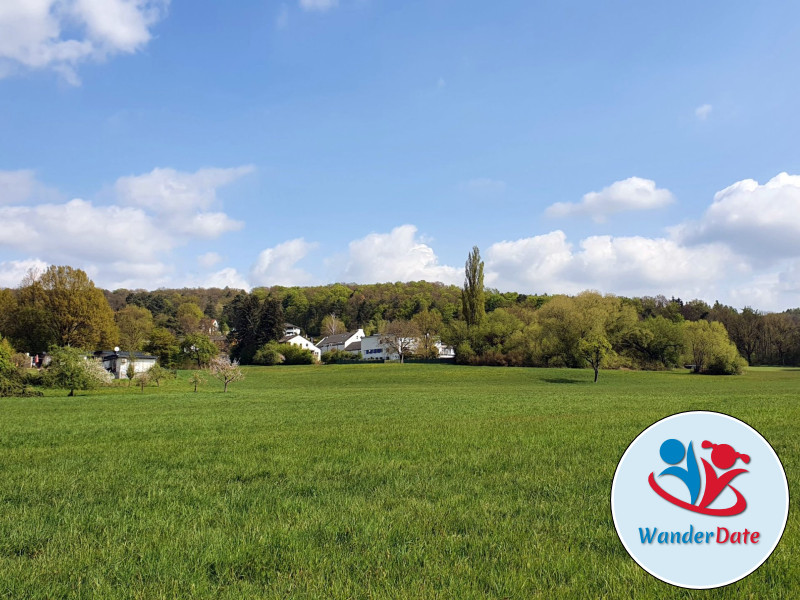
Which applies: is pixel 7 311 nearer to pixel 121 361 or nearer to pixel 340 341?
pixel 121 361

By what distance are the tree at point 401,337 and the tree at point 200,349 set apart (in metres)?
33.6

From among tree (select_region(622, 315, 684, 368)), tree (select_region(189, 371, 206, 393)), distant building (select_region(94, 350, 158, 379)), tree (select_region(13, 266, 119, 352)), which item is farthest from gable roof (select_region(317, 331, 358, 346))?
tree (select_region(622, 315, 684, 368))

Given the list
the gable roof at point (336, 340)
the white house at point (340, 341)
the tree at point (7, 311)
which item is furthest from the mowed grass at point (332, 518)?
the gable roof at point (336, 340)

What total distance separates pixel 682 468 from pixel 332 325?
158 metres

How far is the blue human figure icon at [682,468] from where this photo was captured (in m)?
3.76

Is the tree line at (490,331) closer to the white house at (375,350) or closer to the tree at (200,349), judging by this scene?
the tree at (200,349)

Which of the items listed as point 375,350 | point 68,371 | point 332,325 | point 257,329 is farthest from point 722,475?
point 332,325

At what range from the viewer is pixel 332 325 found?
6284 inches

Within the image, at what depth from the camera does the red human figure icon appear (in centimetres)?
374

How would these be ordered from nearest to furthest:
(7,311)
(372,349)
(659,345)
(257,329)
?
(7,311) → (659,345) → (257,329) → (372,349)

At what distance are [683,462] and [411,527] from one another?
3.47 m

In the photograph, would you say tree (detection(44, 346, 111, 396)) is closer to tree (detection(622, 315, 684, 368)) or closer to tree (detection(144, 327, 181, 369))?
tree (detection(144, 327, 181, 369))

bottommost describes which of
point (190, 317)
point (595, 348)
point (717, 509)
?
point (595, 348)

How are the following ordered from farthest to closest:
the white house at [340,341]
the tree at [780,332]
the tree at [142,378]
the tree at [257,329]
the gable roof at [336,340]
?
1. the gable roof at [336,340]
2. the white house at [340,341]
3. the tree at [780,332]
4. the tree at [257,329]
5. the tree at [142,378]
